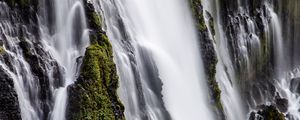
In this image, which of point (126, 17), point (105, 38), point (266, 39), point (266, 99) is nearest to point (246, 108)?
point (266, 99)

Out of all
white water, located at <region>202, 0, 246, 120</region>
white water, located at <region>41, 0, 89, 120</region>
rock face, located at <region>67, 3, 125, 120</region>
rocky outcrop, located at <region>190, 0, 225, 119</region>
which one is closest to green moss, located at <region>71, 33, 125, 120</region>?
rock face, located at <region>67, 3, 125, 120</region>

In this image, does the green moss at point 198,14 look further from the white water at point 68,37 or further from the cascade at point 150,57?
the white water at point 68,37

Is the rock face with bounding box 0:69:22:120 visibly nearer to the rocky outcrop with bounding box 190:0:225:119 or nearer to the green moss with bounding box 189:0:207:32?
the rocky outcrop with bounding box 190:0:225:119

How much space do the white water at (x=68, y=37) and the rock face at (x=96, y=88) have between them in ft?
1.40

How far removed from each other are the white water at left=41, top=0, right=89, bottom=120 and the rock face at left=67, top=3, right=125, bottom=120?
1.40 feet

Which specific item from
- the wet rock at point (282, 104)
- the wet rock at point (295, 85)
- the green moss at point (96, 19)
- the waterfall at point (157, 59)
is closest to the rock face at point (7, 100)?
the green moss at point (96, 19)

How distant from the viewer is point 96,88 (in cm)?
1922

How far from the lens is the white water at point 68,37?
20.1 meters

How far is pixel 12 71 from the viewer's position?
60.2 ft

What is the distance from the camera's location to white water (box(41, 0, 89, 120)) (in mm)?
20078

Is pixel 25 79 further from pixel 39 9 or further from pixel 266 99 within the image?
pixel 266 99

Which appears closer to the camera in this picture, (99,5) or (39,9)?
(39,9)

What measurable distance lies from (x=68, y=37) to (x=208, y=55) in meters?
8.65

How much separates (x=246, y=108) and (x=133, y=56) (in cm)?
1081
